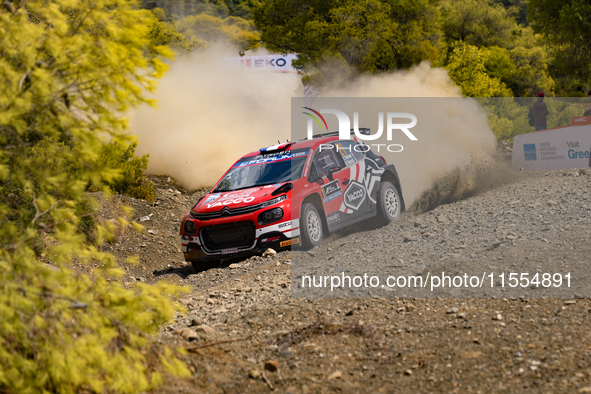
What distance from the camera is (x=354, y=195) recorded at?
370 inches

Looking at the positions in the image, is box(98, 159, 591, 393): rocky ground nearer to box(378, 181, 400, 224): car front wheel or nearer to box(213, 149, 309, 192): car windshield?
box(378, 181, 400, 224): car front wheel

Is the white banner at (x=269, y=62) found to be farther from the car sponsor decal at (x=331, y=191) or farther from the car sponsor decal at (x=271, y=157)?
the car sponsor decal at (x=331, y=191)

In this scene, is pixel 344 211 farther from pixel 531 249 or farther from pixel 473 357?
pixel 473 357

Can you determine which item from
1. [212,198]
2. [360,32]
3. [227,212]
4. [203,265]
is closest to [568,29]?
[360,32]

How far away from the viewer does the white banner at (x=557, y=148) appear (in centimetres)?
1217

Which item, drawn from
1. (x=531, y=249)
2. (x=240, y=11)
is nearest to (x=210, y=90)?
(x=531, y=249)

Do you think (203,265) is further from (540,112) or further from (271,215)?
(540,112)

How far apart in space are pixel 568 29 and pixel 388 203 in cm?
1406

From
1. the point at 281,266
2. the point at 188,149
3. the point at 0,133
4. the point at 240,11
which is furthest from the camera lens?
the point at 240,11

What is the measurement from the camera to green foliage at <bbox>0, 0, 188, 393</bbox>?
3195mm

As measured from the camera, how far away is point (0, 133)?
146 inches

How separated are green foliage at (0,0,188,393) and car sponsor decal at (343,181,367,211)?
5.78 meters

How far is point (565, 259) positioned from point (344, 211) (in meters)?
3.88

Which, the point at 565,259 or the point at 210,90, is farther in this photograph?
the point at 210,90
